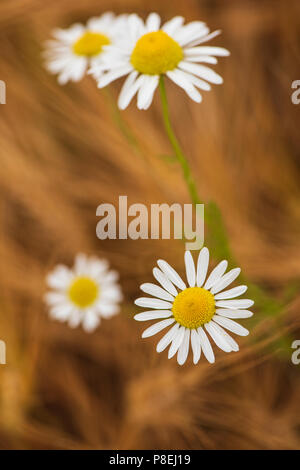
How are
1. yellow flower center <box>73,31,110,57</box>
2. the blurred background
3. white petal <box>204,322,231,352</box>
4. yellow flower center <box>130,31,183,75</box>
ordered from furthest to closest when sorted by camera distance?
the blurred background < yellow flower center <box>73,31,110,57</box> < yellow flower center <box>130,31,183,75</box> < white petal <box>204,322,231,352</box>

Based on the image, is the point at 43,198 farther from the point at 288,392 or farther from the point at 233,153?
the point at 288,392

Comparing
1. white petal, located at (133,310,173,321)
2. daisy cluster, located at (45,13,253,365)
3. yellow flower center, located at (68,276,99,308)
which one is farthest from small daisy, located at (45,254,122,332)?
white petal, located at (133,310,173,321)

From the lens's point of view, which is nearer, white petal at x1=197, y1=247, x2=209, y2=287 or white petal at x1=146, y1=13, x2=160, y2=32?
white petal at x1=197, y1=247, x2=209, y2=287

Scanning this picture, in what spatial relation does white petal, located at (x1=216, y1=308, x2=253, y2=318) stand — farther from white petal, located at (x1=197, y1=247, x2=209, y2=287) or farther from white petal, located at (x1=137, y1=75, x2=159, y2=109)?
white petal, located at (x1=137, y1=75, x2=159, y2=109)

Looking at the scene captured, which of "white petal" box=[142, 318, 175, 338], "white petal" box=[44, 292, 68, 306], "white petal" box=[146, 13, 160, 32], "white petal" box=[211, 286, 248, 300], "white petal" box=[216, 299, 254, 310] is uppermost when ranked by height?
"white petal" box=[146, 13, 160, 32]

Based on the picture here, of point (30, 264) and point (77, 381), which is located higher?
point (30, 264)

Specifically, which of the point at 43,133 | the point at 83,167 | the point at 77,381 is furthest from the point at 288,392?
the point at 43,133

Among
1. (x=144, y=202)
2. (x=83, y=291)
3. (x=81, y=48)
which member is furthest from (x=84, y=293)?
(x=81, y=48)

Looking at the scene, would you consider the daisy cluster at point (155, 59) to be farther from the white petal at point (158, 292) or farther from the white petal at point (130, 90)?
the white petal at point (158, 292)
